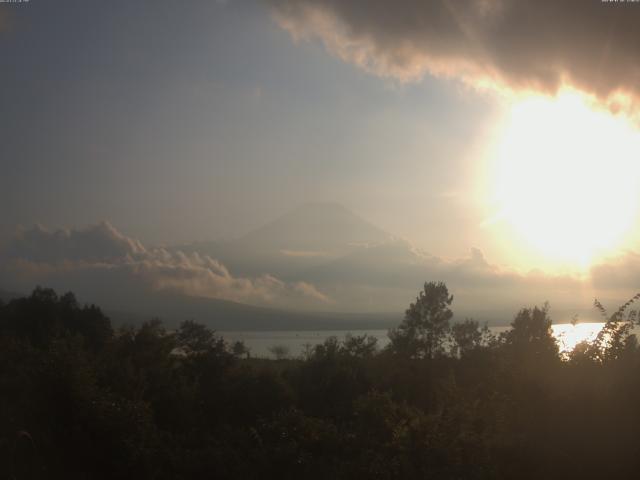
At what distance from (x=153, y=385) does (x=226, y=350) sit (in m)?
21.8

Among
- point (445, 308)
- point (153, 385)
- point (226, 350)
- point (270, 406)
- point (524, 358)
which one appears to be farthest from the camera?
point (445, 308)

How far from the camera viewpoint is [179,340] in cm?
4369

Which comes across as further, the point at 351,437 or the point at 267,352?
the point at 267,352

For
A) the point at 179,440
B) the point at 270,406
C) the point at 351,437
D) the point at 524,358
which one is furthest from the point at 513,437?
the point at 270,406

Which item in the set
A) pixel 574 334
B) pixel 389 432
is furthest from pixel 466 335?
pixel 389 432

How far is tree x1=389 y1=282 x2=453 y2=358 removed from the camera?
1993 inches

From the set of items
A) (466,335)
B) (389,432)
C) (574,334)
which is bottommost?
(389,432)

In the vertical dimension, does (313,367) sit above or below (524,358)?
below

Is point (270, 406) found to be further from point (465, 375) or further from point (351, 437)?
point (351, 437)

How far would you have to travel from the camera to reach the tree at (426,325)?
166ft

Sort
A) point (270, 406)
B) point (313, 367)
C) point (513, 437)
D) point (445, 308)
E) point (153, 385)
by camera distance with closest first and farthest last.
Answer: point (513, 437) → point (153, 385) → point (270, 406) → point (313, 367) → point (445, 308)

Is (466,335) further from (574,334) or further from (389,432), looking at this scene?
(389,432)

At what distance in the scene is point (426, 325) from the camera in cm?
5231

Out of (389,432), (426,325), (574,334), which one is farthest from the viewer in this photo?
(426,325)
